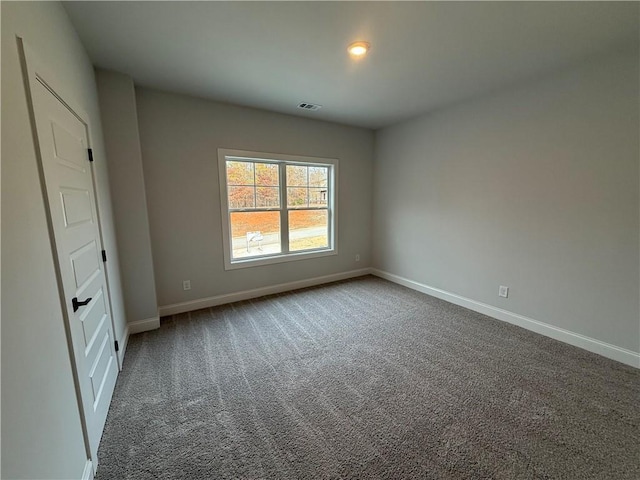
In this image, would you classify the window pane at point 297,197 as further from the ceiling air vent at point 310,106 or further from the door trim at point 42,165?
the door trim at point 42,165

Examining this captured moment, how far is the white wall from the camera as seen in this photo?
857mm

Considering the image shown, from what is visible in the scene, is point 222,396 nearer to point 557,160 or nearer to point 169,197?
point 169,197

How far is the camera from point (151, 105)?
2.88 m

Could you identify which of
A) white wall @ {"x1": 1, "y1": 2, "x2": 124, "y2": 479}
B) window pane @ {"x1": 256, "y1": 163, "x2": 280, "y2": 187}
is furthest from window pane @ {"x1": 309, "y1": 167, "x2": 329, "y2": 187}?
white wall @ {"x1": 1, "y1": 2, "x2": 124, "y2": 479}

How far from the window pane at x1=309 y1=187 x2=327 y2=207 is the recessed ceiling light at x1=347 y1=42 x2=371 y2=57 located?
7.27ft

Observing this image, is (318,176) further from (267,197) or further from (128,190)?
(128,190)

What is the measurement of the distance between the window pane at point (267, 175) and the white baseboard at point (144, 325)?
211cm

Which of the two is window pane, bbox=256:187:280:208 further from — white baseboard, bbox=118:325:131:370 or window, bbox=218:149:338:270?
white baseboard, bbox=118:325:131:370

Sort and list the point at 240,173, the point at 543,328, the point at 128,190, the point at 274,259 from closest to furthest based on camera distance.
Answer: the point at 128,190, the point at 543,328, the point at 240,173, the point at 274,259

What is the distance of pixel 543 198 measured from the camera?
264cm

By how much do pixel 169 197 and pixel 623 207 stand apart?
4.40m

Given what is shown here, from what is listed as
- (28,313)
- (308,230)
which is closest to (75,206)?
(28,313)

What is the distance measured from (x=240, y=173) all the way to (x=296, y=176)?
2.83 ft

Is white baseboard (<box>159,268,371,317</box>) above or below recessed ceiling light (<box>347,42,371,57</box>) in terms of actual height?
below
